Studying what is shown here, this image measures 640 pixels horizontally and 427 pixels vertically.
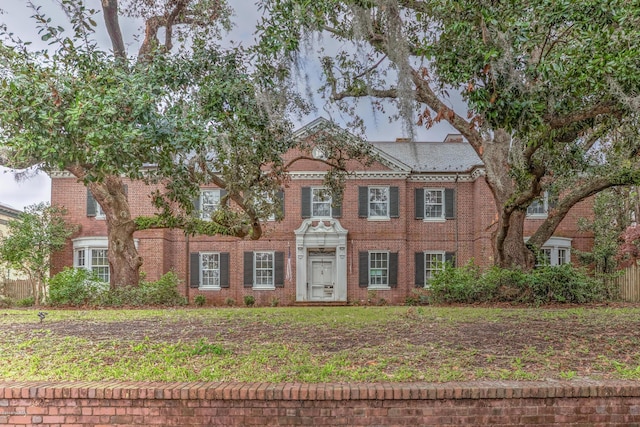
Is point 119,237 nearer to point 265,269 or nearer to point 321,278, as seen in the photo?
point 265,269

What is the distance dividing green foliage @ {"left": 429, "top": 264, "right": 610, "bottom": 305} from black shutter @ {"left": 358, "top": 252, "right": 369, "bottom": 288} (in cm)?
607

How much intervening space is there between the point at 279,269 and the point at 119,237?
688 cm

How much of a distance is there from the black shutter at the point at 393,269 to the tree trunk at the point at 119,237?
374 inches

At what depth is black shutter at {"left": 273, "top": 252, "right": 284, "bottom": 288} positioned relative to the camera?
20516 mm

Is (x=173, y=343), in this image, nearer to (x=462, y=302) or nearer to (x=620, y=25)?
(x=620, y=25)

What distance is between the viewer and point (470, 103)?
6.44 metres

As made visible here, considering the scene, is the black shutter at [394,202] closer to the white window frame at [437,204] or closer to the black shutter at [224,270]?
the white window frame at [437,204]

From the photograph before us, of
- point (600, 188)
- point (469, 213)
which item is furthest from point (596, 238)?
point (600, 188)

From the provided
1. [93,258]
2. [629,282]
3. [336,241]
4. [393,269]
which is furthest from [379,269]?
[93,258]

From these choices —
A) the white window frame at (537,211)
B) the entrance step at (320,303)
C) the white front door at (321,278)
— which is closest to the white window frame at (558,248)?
the white window frame at (537,211)

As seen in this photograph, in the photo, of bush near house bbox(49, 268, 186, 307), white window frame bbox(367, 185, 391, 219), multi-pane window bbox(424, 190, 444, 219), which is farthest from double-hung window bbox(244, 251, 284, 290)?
multi-pane window bbox(424, 190, 444, 219)

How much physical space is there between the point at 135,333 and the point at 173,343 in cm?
127

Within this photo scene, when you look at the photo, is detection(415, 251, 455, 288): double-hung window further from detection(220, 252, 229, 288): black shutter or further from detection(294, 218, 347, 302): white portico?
detection(220, 252, 229, 288): black shutter

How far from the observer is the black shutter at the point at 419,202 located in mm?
20859
